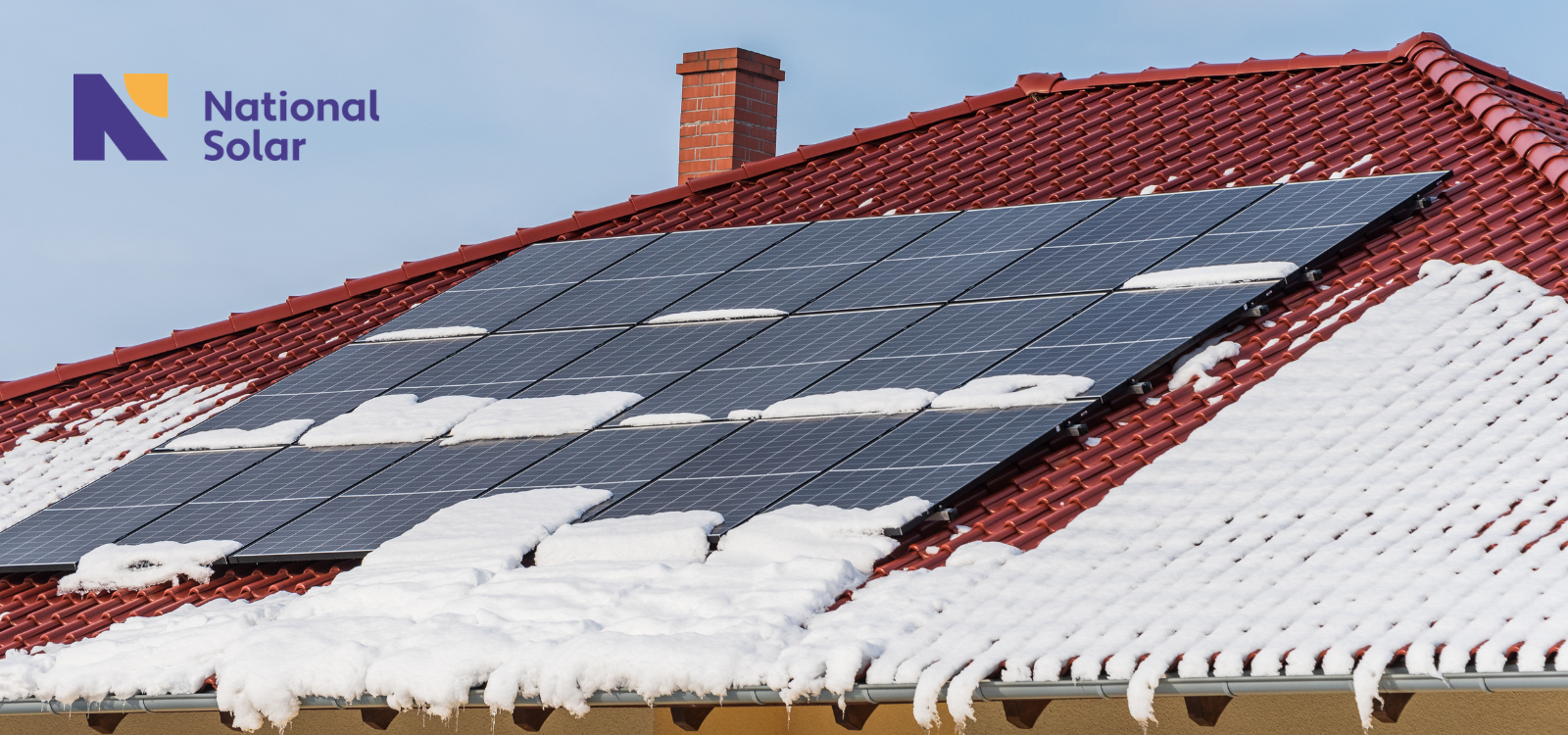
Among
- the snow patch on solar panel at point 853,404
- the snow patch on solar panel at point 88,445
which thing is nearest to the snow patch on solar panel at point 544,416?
the snow patch on solar panel at point 853,404

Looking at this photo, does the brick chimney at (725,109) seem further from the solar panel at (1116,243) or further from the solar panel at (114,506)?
the solar panel at (114,506)

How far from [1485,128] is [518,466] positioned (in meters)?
6.85

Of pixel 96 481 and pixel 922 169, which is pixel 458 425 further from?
pixel 922 169

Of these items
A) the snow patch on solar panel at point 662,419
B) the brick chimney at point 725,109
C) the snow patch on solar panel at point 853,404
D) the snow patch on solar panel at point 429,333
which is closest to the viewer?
the snow patch on solar panel at point 853,404

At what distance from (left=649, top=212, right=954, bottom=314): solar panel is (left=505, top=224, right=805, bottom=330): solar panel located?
0.18 m

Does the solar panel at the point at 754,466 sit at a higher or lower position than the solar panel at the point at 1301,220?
lower

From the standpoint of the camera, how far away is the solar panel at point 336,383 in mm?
11030

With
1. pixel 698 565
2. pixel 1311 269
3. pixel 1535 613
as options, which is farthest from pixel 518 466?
pixel 1535 613

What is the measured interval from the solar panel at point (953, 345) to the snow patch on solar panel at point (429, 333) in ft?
10.4

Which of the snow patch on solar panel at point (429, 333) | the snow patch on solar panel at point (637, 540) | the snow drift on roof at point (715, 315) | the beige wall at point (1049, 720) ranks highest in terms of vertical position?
the snow drift on roof at point (715, 315)

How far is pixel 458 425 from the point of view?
10.2 meters

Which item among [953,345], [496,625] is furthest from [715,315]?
[496,625]

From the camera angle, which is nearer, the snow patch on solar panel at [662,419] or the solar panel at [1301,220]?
the snow patch on solar panel at [662,419]

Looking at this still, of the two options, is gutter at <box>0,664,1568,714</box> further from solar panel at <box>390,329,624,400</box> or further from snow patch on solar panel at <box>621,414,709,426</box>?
solar panel at <box>390,329,624,400</box>
